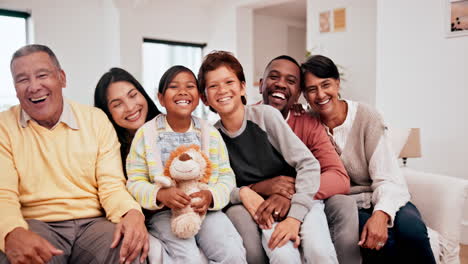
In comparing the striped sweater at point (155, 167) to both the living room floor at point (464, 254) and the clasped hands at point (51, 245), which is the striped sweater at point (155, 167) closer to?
the clasped hands at point (51, 245)

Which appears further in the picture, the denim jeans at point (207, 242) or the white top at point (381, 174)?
the white top at point (381, 174)

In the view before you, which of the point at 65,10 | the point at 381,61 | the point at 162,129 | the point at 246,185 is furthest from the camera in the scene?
the point at 65,10

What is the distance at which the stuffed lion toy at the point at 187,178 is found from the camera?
1.42m

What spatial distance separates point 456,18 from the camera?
3279mm

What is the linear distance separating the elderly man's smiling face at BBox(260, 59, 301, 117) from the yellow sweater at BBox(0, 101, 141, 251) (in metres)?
0.86

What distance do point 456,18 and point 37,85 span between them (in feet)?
10.9

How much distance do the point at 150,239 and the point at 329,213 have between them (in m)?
0.79

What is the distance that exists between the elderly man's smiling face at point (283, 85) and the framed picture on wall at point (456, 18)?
2.10m

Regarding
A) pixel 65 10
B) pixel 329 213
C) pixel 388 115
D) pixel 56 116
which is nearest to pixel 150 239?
pixel 56 116

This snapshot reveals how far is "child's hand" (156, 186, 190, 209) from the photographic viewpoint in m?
1.42

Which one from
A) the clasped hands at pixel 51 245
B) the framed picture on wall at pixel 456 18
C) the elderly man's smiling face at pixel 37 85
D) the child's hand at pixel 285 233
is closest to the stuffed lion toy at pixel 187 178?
the clasped hands at pixel 51 245

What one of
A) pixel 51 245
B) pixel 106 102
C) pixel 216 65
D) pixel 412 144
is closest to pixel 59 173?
pixel 51 245

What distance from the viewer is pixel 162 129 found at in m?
1.65

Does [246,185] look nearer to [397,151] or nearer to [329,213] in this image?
[329,213]
